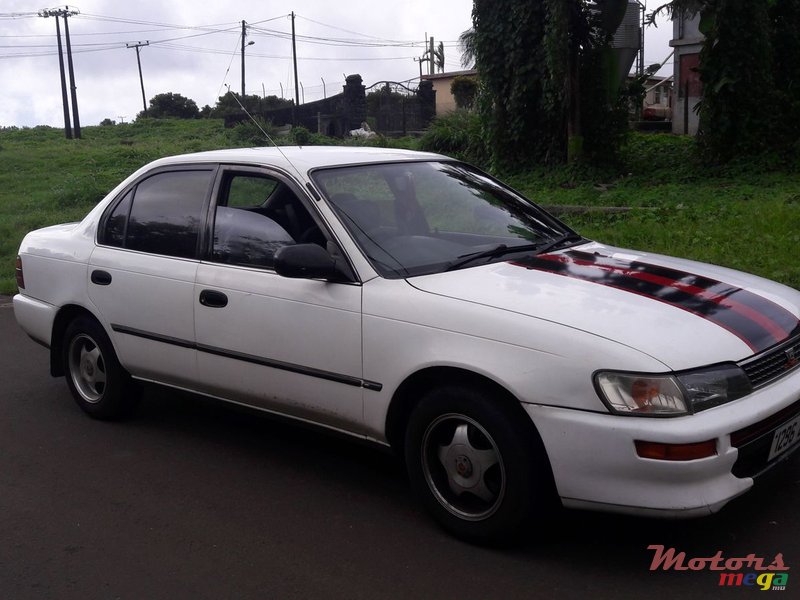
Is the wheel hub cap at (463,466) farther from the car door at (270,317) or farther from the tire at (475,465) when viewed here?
the car door at (270,317)

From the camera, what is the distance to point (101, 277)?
5.38 metres

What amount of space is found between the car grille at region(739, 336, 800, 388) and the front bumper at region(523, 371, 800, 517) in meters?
0.09

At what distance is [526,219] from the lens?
4.99 meters

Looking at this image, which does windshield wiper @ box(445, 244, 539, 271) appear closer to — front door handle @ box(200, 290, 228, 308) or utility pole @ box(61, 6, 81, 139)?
front door handle @ box(200, 290, 228, 308)

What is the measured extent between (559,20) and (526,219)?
982cm

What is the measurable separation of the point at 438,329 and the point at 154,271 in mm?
2031

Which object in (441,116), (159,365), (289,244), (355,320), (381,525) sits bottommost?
(381,525)

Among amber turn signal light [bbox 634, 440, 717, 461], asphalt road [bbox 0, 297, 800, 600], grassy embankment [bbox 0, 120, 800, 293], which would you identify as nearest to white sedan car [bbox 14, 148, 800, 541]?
amber turn signal light [bbox 634, 440, 717, 461]

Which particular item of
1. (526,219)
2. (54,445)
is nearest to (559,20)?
(526,219)

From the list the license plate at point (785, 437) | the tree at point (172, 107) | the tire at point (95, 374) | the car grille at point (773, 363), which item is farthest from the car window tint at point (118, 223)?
the tree at point (172, 107)

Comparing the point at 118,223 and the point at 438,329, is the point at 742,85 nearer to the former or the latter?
the point at 118,223

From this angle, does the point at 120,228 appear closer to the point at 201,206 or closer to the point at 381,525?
the point at 201,206

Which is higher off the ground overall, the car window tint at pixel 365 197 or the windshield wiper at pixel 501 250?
the car window tint at pixel 365 197

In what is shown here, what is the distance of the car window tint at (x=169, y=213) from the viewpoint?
5.01 meters
